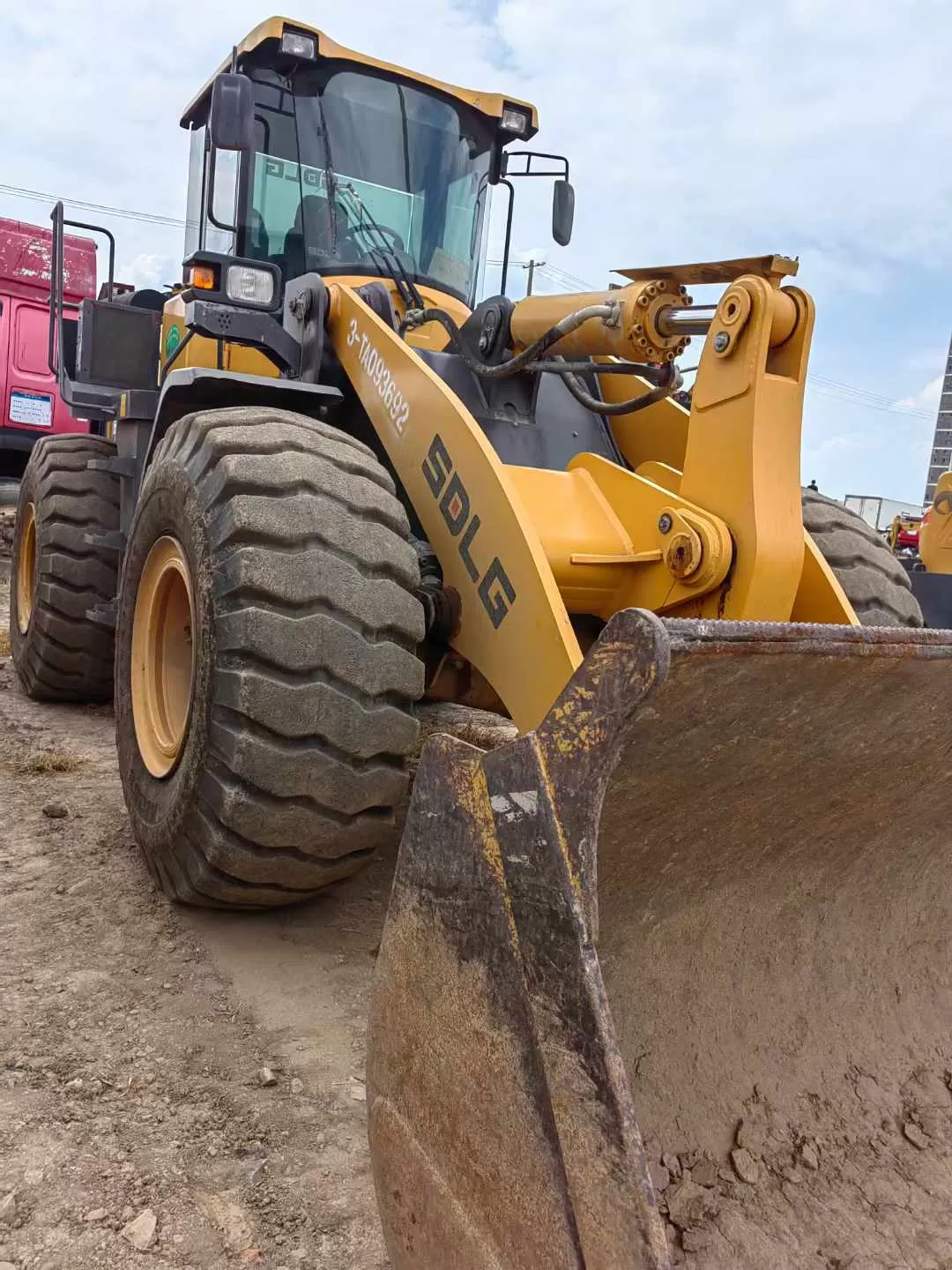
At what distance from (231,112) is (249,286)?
2.00 ft

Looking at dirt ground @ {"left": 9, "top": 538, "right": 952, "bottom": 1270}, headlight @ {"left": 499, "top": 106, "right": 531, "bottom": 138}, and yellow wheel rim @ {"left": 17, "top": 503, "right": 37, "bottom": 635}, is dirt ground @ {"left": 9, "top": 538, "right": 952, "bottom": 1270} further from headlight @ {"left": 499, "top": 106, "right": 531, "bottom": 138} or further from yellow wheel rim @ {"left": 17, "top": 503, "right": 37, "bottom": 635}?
headlight @ {"left": 499, "top": 106, "right": 531, "bottom": 138}

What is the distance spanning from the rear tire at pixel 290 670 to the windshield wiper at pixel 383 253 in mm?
1668

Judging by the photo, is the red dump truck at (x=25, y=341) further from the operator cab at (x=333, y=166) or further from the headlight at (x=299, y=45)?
the headlight at (x=299, y=45)

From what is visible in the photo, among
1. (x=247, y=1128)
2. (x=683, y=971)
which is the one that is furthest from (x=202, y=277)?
(x=683, y=971)

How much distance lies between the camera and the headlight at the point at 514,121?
191 inches

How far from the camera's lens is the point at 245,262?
390 cm

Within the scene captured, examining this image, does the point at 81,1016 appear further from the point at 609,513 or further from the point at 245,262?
the point at 245,262

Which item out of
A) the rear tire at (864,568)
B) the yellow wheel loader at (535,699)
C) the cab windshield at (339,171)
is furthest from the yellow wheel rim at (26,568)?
the rear tire at (864,568)

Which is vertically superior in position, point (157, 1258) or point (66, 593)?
point (66, 593)

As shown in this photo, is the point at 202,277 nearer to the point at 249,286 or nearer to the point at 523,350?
the point at 249,286

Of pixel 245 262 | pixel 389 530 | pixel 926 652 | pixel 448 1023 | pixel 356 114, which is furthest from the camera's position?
pixel 356 114

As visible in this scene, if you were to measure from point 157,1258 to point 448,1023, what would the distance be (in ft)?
2.48

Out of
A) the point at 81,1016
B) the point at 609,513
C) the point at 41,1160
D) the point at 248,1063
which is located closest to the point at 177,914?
the point at 81,1016

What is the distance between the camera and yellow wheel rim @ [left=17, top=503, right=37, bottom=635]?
5.96m
